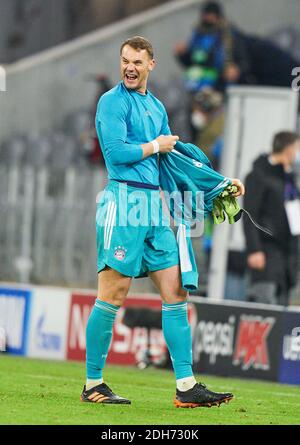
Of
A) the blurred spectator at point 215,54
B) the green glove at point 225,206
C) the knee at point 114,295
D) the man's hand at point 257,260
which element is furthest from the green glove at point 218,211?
the blurred spectator at point 215,54

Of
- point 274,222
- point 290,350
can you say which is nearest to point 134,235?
point 290,350

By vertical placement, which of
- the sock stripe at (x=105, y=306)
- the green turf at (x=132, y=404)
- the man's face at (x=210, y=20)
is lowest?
the green turf at (x=132, y=404)

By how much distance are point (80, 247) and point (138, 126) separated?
32.6ft

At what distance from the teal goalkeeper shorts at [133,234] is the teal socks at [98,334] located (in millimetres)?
261

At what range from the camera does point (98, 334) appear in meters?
8.52

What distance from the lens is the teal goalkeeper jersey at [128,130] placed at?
8.37 meters

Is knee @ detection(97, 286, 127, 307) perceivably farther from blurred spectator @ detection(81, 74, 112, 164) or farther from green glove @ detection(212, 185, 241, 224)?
blurred spectator @ detection(81, 74, 112, 164)

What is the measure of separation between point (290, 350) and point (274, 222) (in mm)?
1948

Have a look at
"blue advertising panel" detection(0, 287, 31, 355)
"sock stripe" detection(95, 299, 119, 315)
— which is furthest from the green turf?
"blue advertising panel" detection(0, 287, 31, 355)

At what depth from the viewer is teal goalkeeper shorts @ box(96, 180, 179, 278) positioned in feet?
27.6

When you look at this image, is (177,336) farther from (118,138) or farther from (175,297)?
(118,138)

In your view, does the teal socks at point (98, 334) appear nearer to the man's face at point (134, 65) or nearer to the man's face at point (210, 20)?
the man's face at point (134, 65)

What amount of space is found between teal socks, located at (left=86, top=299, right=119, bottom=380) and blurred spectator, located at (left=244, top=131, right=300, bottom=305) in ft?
20.2
